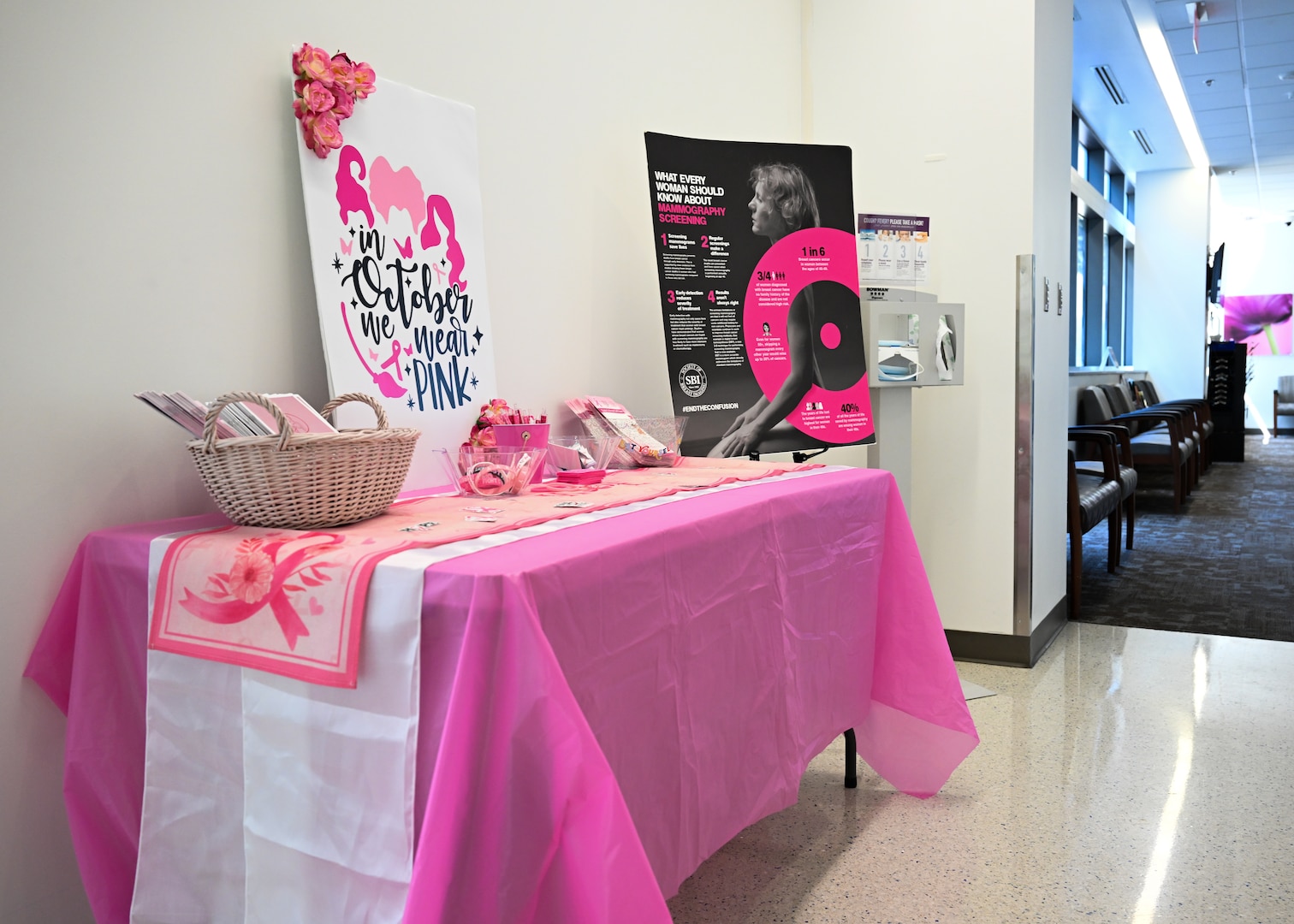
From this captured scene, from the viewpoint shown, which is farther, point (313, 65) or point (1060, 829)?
point (1060, 829)

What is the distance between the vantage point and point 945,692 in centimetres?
207

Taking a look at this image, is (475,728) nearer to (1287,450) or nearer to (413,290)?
(413,290)

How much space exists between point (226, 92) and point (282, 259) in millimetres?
277

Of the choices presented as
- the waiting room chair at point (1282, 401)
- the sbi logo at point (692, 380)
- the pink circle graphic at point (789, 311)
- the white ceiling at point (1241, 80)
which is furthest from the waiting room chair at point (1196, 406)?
the sbi logo at point (692, 380)

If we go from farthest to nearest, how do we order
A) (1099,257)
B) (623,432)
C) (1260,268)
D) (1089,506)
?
1. (1260,268)
2. (1099,257)
3. (1089,506)
4. (623,432)

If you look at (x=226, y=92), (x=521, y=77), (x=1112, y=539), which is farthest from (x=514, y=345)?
(x=1112, y=539)

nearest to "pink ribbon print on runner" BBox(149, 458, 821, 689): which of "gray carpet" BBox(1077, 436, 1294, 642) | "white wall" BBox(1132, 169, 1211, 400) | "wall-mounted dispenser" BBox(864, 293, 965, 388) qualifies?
"wall-mounted dispenser" BBox(864, 293, 965, 388)

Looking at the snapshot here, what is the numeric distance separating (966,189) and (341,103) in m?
2.40

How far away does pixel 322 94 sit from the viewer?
1.58m

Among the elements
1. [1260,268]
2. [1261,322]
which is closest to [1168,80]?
[1260,268]

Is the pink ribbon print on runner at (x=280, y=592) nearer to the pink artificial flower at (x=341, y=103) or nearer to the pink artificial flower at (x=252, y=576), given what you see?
the pink artificial flower at (x=252, y=576)

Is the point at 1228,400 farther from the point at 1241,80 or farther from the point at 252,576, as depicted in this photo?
the point at 252,576

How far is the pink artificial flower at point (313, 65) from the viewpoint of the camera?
156cm

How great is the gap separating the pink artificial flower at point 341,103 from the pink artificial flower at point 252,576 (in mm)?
862
